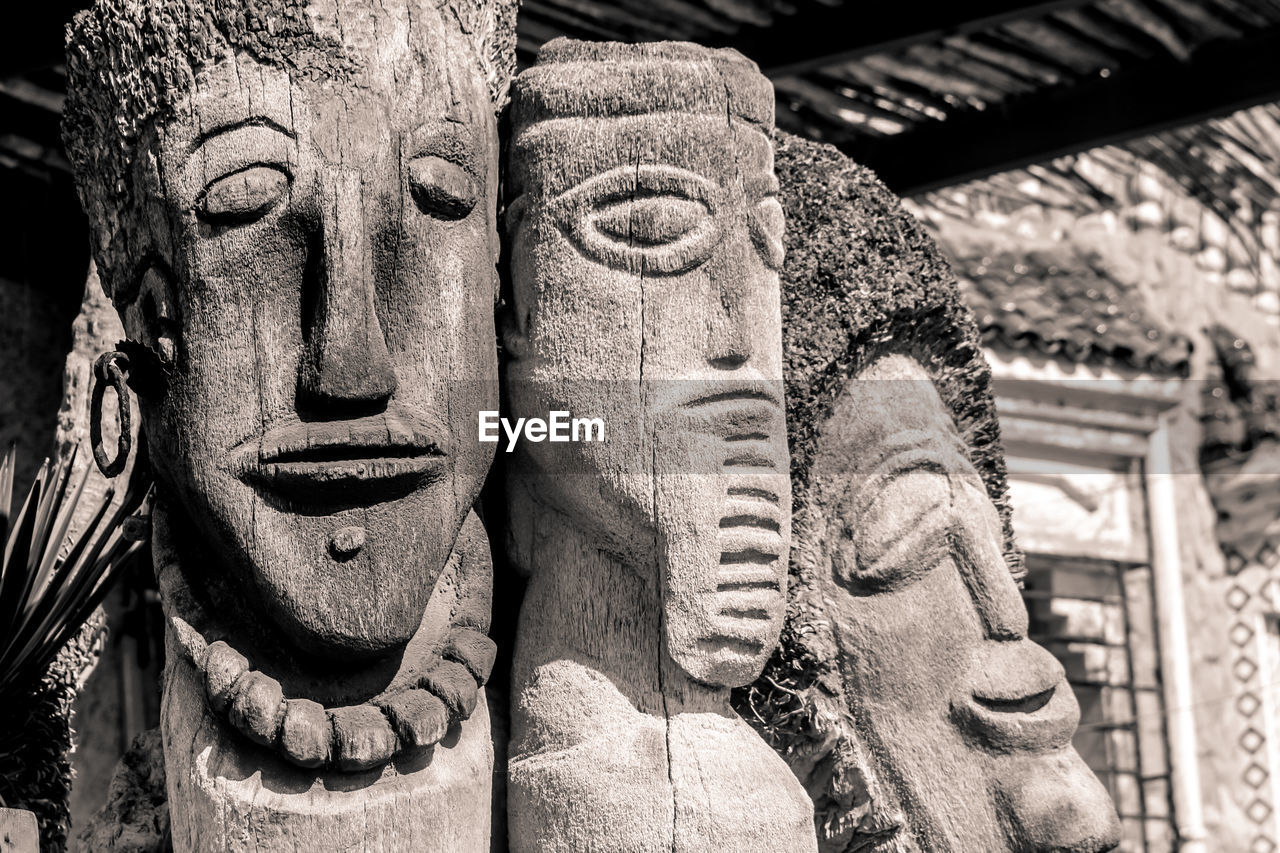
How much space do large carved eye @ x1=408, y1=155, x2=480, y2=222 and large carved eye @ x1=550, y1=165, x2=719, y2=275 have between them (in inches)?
5.4

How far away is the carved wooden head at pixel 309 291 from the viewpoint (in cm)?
178

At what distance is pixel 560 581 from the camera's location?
80.4 inches

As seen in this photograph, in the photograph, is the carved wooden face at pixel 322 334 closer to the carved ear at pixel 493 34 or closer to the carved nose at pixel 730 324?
the carved ear at pixel 493 34

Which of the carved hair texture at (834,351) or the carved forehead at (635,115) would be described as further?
the carved hair texture at (834,351)

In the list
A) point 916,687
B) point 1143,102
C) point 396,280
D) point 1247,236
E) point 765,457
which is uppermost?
point 1247,236

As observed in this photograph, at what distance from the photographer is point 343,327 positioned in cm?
179

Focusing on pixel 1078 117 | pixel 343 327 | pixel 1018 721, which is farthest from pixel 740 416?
pixel 1078 117

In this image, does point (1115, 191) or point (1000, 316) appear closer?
point (1000, 316)

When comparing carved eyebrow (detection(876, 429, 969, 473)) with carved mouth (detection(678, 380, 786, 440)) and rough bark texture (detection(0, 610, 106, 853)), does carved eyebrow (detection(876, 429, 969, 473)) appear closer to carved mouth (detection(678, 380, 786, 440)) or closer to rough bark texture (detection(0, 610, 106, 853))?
carved mouth (detection(678, 380, 786, 440))

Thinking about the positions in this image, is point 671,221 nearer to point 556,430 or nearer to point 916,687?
point 556,430

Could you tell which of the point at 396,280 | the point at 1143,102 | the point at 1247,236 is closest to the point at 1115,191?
the point at 1247,236

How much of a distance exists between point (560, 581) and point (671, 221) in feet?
1.55

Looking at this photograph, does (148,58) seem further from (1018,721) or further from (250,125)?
(1018,721)

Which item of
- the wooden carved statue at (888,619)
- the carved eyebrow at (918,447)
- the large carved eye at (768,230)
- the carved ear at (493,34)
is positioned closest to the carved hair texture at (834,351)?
the wooden carved statue at (888,619)
